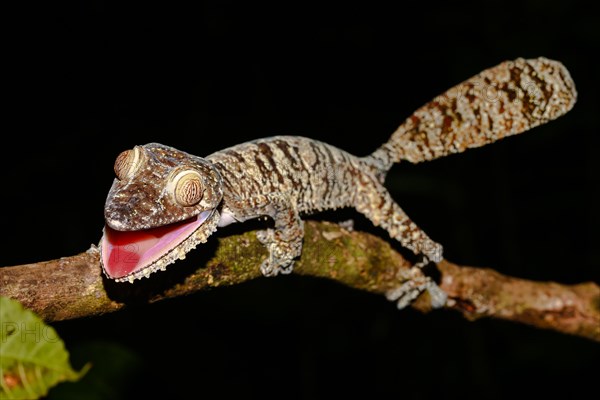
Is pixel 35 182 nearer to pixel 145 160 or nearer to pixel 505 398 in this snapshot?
pixel 145 160

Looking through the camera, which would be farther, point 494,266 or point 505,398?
point 494,266

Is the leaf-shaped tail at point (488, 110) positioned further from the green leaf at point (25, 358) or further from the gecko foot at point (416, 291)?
the green leaf at point (25, 358)

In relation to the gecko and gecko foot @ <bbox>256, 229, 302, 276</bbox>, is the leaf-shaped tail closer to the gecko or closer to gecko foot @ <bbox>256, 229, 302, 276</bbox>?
the gecko

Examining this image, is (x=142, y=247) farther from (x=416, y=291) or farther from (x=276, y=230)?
(x=416, y=291)

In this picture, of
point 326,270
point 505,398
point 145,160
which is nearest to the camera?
point 145,160

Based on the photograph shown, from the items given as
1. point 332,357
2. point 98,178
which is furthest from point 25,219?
point 332,357
